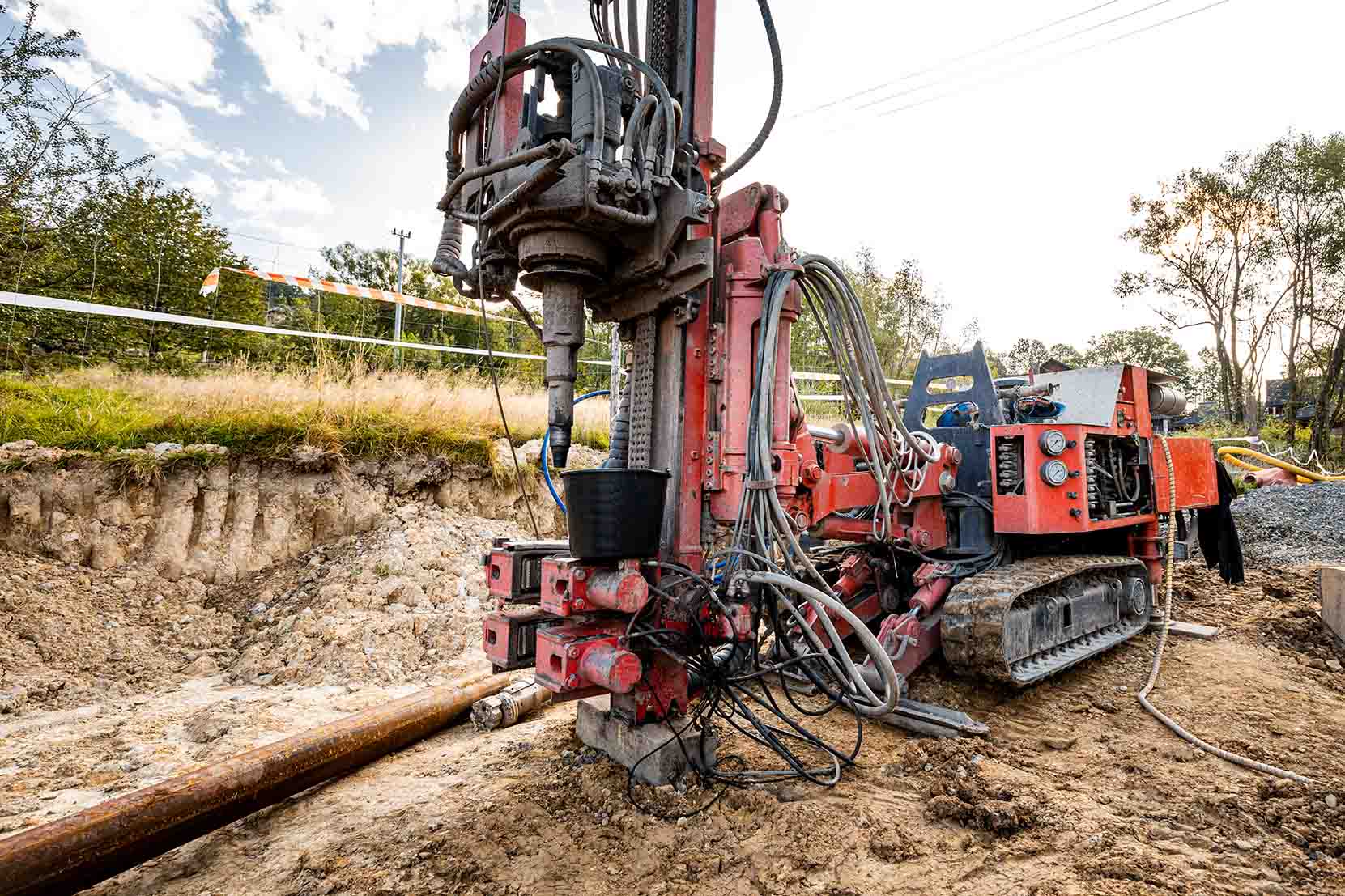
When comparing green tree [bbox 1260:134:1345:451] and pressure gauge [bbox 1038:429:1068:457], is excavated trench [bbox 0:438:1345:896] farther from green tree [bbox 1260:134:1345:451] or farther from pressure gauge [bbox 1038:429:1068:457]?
green tree [bbox 1260:134:1345:451]

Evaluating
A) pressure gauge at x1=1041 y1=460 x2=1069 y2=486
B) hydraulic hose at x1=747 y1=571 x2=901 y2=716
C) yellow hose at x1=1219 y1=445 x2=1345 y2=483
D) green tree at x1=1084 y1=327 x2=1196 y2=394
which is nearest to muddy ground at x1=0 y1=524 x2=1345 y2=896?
hydraulic hose at x1=747 y1=571 x2=901 y2=716

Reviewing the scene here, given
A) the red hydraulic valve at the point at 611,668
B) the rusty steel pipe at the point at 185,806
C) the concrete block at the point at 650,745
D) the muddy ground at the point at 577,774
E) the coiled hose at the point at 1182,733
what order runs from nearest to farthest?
the rusty steel pipe at the point at 185,806
the muddy ground at the point at 577,774
the red hydraulic valve at the point at 611,668
the concrete block at the point at 650,745
the coiled hose at the point at 1182,733

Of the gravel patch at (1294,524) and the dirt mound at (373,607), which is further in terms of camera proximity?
the gravel patch at (1294,524)

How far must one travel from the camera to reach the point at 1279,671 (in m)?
4.48

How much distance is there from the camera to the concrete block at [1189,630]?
5.25 meters

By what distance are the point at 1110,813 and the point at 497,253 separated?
3.39 meters

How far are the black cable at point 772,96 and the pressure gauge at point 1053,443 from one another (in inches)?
97.9

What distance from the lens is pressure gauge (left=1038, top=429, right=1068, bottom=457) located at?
4.20 meters

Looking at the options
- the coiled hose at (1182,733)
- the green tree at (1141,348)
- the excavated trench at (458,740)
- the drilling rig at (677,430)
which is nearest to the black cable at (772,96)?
the drilling rig at (677,430)

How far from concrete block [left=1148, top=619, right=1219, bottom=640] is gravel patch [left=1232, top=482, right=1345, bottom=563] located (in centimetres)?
426

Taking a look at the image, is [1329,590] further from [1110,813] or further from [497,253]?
[497,253]

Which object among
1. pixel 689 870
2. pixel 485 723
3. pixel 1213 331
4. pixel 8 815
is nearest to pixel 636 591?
pixel 689 870

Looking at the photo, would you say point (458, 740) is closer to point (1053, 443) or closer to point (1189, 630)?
point (1053, 443)

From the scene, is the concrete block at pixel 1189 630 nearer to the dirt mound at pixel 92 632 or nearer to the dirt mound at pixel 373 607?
the dirt mound at pixel 373 607
